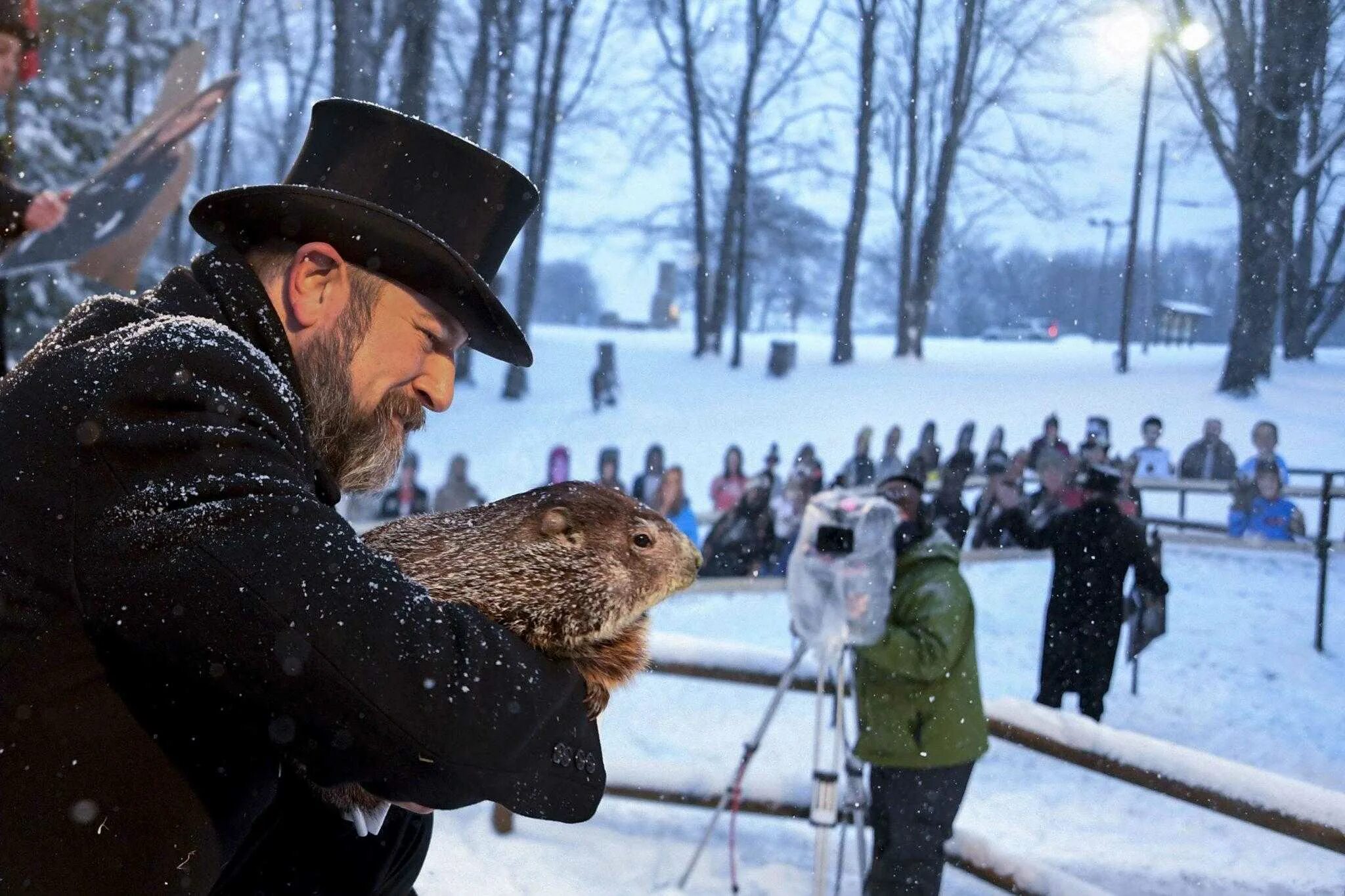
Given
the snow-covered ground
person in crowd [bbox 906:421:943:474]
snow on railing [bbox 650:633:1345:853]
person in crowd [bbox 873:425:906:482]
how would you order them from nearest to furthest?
1. snow on railing [bbox 650:633:1345:853]
2. the snow-covered ground
3. person in crowd [bbox 906:421:943:474]
4. person in crowd [bbox 873:425:906:482]

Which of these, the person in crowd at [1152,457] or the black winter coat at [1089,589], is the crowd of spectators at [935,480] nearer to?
the person in crowd at [1152,457]

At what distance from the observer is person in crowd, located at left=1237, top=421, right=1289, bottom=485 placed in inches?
210

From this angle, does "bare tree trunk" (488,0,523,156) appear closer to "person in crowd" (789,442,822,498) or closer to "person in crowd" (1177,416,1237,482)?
"person in crowd" (789,442,822,498)

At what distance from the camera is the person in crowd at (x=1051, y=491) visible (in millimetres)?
6379

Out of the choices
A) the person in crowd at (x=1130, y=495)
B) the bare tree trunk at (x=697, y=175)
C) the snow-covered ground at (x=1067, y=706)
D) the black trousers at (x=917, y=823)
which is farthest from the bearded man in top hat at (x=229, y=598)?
the bare tree trunk at (x=697, y=175)

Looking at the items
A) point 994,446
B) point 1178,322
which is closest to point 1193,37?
point 1178,322

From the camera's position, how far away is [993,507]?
7.51 meters

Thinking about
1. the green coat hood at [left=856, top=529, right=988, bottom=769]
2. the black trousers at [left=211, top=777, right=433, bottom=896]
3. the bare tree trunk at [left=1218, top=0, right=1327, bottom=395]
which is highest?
the bare tree trunk at [left=1218, top=0, right=1327, bottom=395]

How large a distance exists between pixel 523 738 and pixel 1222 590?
581 cm

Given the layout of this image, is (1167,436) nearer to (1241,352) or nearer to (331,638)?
(1241,352)

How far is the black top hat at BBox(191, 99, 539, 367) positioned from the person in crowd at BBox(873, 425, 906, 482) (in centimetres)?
691

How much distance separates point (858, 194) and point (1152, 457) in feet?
9.79

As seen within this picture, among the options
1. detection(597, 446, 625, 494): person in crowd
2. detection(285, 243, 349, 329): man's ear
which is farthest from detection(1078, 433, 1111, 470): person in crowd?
detection(285, 243, 349, 329): man's ear

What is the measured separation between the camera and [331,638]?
2.67 feet
